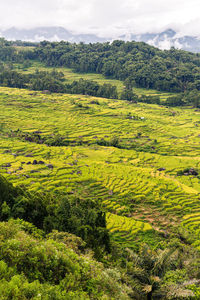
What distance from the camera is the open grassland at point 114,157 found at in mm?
38312

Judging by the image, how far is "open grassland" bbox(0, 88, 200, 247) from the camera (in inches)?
1508

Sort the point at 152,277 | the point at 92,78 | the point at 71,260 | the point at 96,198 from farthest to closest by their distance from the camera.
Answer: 1. the point at 92,78
2. the point at 96,198
3. the point at 152,277
4. the point at 71,260

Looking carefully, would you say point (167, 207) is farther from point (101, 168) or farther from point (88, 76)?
point (88, 76)

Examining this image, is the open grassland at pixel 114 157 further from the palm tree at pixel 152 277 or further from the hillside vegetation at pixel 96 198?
the palm tree at pixel 152 277

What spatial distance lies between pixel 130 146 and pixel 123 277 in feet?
192

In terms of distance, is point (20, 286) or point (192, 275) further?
point (192, 275)

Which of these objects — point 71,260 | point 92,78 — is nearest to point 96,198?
point 71,260

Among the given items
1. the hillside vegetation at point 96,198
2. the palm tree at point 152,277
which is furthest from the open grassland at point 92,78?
the palm tree at point 152,277

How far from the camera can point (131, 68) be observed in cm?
17375

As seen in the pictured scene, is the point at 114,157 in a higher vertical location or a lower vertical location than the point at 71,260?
lower

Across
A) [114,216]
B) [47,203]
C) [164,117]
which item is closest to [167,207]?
[114,216]

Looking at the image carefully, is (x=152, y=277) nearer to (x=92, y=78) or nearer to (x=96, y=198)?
(x=96, y=198)

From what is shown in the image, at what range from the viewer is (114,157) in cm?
6134

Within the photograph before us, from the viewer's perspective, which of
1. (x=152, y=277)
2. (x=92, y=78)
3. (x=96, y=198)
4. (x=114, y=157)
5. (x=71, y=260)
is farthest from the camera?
(x=92, y=78)
